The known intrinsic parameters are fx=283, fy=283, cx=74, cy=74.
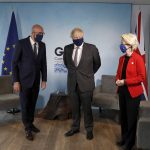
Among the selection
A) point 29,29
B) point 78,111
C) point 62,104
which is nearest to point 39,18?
point 29,29

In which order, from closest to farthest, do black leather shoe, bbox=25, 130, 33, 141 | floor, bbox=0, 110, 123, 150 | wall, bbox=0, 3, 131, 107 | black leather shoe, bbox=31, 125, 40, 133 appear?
floor, bbox=0, 110, 123, 150 → black leather shoe, bbox=25, 130, 33, 141 → black leather shoe, bbox=31, 125, 40, 133 → wall, bbox=0, 3, 131, 107

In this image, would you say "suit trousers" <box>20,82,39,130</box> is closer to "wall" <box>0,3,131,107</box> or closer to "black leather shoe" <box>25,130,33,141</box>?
"black leather shoe" <box>25,130,33,141</box>

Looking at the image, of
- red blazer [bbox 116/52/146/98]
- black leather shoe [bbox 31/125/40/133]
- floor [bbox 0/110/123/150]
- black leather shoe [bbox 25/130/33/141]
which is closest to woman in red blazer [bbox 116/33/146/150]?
red blazer [bbox 116/52/146/98]

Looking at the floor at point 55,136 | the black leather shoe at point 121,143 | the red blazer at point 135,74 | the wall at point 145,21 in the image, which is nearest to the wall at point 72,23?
the wall at point 145,21

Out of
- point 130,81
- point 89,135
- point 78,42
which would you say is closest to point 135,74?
point 130,81

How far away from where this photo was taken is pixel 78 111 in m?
4.16

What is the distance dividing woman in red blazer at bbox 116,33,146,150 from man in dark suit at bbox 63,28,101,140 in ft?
1.87

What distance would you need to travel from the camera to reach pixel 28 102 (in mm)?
4012

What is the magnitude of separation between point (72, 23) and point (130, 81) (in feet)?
9.01

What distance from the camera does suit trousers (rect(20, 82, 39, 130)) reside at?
3951mm

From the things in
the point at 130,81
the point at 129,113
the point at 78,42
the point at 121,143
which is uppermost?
the point at 78,42

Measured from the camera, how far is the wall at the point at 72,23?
5684mm

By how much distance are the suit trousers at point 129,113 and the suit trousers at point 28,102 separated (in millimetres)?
1264

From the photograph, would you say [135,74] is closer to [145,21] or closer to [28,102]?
[28,102]
